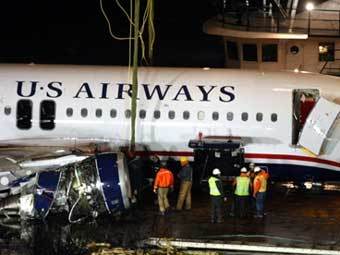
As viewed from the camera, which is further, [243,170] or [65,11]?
[65,11]

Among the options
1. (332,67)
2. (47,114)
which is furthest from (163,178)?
(332,67)

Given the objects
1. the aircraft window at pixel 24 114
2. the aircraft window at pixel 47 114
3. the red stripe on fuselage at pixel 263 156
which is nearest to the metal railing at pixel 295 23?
the red stripe on fuselage at pixel 263 156

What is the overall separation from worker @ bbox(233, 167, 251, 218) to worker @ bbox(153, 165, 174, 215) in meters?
1.84

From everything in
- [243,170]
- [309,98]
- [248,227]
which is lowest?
[248,227]

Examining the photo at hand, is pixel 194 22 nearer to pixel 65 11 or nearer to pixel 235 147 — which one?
pixel 65 11

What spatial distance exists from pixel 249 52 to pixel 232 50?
3.59 ft

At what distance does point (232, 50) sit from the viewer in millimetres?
37219

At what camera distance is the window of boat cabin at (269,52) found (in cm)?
3609

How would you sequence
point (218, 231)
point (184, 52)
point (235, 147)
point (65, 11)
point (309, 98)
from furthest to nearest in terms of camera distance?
point (65, 11)
point (184, 52)
point (309, 98)
point (235, 147)
point (218, 231)

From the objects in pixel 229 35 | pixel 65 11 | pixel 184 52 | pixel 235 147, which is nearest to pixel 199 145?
pixel 235 147

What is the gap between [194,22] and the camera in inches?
4281

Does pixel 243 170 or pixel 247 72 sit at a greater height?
pixel 247 72

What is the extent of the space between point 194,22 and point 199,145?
285 feet

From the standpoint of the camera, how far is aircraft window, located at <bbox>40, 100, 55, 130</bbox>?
24344 millimetres
